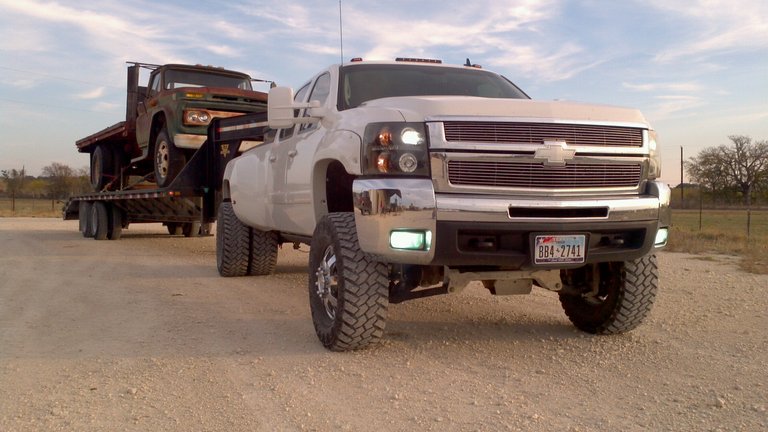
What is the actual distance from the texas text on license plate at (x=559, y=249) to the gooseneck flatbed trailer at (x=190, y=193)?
4.65 metres

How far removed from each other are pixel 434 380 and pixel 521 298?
3173mm

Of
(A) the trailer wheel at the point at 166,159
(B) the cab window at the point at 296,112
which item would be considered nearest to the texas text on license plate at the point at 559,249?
(B) the cab window at the point at 296,112

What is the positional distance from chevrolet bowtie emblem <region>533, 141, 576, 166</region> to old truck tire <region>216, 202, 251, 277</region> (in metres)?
4.83

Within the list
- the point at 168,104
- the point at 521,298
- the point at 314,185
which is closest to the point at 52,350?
the point at 314,185

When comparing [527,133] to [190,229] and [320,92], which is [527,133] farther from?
[190,229]

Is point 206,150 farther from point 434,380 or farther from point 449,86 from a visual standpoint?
point 434,380

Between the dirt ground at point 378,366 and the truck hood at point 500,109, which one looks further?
the truck hood at point 500,109

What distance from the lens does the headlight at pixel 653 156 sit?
14.8 feet

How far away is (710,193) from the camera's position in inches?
1983

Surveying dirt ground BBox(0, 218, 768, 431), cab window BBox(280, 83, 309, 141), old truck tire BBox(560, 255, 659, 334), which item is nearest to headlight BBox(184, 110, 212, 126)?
dirt ground BBox(0, 218, 768, 431)

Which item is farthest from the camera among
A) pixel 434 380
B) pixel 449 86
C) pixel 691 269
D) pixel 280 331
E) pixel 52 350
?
pixel 691 269

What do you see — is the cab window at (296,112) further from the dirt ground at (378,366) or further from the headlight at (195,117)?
the headlight at (195,117)

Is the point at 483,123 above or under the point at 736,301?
above

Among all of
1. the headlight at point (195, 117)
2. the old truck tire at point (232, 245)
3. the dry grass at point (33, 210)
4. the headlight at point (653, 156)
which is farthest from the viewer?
the dry grass at point (33, 210)
